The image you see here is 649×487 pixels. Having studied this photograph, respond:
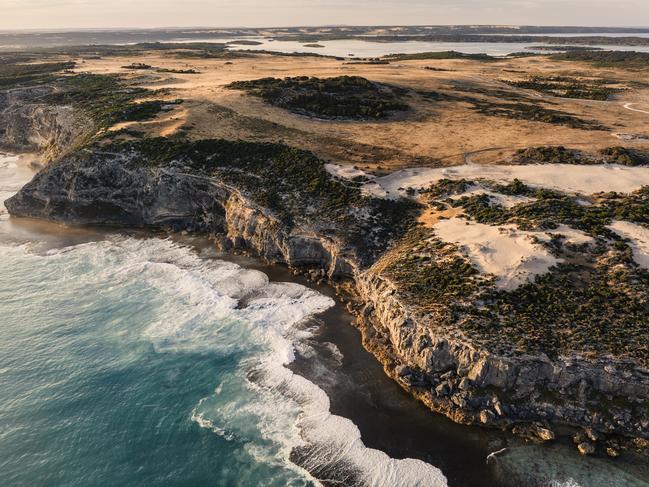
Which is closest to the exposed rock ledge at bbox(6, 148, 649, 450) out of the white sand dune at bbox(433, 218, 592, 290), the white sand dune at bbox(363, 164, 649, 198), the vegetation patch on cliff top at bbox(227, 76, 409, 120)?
the white sand dune at bbox(433, 218, 592, 290)

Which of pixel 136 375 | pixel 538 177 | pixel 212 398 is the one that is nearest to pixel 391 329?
pixel 212 398

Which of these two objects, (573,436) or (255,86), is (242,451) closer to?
(573,436)

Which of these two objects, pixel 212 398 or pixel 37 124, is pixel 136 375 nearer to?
pixel 212 398

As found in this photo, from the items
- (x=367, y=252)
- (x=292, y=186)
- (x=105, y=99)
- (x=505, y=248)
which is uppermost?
(x=105, y=99)

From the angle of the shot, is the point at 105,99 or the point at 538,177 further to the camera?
the point at 105,99

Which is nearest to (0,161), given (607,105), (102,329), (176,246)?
(176,246)

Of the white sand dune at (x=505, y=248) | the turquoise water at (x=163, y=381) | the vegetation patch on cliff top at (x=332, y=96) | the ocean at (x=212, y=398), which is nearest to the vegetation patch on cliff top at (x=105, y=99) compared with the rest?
the vegetation patch on cliff top at (x=332, y=96)
